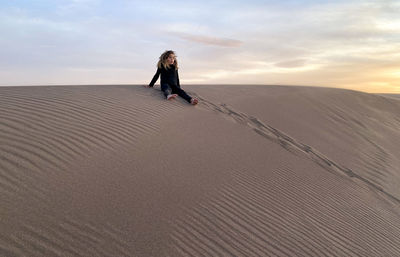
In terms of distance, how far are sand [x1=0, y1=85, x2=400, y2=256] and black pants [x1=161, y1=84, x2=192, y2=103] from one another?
25 centimetres

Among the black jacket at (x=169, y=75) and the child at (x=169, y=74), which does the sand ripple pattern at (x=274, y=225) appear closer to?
the child at (x=169, y=74)

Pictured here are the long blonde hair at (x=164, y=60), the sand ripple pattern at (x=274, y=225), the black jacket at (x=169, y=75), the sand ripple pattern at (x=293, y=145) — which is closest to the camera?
the sand ripple pattern at (x=274, y=225)

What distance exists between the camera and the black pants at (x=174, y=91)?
7270mm

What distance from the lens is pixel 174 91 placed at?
7.68 m

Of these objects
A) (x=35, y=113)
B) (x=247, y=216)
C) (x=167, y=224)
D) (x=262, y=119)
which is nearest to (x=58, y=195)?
(x=167, y=224)

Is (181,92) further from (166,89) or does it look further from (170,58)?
(170,58)

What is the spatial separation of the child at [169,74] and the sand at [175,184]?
34 cm

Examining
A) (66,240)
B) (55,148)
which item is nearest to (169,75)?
(55,148)

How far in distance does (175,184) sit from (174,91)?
4.39 meters

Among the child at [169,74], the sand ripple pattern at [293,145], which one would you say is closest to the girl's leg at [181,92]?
the child at [169,74]

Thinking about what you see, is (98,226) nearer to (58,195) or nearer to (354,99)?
(58,195)

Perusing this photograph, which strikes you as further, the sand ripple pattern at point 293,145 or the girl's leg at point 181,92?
the girl's leg at point 181,92

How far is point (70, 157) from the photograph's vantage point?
3.81 meters

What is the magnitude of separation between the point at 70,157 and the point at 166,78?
409 cm
